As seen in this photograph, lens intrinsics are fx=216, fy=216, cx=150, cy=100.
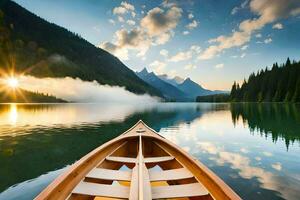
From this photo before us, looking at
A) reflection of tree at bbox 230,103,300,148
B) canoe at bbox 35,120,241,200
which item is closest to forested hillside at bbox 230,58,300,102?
reflection of tree at bbox 230,103,300,148

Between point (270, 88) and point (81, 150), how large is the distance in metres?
101

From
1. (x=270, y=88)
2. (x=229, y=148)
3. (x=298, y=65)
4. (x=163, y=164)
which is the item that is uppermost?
(x=298, y=65)

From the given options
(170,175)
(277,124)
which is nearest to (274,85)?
(277,124)

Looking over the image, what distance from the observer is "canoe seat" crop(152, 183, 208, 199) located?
166 inches

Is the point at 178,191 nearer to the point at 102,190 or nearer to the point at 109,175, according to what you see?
the point at 102,190

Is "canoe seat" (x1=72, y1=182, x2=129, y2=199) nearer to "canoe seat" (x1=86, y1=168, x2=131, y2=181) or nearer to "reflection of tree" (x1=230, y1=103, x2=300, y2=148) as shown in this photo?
"canoe seat" (x1=86, y1=168, x2=131, y2=181)

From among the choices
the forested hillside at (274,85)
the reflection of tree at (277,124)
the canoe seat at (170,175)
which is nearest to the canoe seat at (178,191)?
the canoe seat at (170,175)

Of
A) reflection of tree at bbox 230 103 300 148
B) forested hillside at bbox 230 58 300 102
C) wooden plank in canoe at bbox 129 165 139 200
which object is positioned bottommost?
reflection of tree at bbox 230 103 300 148

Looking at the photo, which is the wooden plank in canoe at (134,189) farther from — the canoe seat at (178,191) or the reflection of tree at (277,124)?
the reflection of tree at (277,124)

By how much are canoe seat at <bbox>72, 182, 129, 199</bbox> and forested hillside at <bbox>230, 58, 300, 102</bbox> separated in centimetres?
9244

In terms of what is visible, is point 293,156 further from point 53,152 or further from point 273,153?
point 53,152

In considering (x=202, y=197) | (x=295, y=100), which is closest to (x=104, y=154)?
(x=202, y=197)

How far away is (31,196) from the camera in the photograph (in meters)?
7.43

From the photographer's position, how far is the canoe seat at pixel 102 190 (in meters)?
4.23
